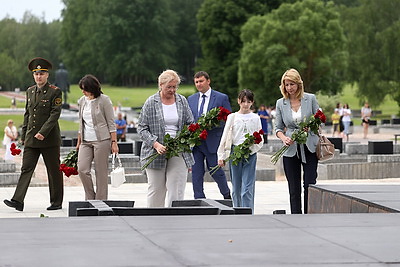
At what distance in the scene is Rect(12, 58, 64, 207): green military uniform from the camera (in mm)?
12203

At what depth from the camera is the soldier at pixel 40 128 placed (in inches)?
480

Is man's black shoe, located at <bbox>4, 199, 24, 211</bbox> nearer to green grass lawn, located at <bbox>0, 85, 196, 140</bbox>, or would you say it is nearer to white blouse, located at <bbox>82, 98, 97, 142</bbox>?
white blouse, located at <bbox>82, 98, 97, 142</bbox>

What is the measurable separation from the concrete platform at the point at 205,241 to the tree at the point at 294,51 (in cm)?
5605

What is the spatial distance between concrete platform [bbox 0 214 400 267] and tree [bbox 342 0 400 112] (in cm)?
5918

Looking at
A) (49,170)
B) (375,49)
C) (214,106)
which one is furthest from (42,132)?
(375,49)

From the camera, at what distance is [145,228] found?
631cm

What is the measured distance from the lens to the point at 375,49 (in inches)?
2660

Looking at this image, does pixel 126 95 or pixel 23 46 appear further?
pixel 23 46

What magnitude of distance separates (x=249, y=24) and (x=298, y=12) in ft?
11.4

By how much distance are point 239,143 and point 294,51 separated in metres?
54.8

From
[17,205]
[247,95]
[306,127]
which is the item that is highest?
[247,95]

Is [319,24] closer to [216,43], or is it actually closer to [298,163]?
[216,43]

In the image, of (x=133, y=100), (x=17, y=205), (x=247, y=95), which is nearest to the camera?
(x=247, y=95)

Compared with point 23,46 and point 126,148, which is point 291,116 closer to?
point 126,148
